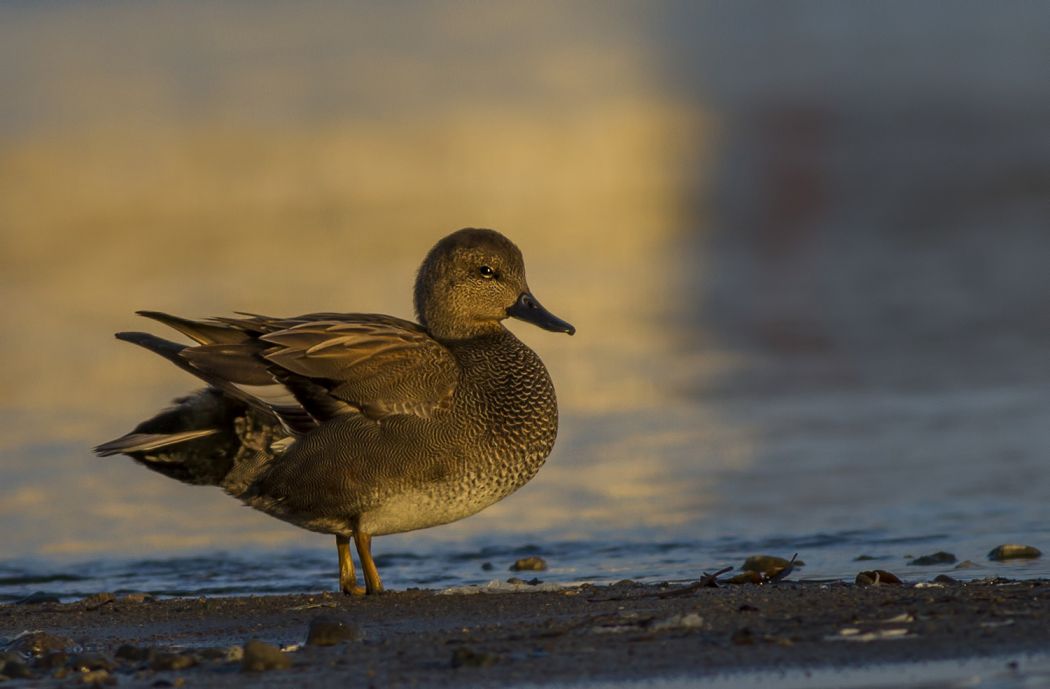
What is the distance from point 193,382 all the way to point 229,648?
282 inches

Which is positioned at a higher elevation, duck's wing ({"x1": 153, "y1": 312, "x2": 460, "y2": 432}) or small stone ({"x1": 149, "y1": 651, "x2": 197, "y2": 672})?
Answer: duck's wing ({"x1": 153, "y1": 312, "x2": 460, "y2": 432})

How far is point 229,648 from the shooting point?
5.55m

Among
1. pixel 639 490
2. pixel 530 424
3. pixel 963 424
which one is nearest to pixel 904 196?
pixel 963 424

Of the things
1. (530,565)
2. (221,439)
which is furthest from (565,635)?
(530,565)

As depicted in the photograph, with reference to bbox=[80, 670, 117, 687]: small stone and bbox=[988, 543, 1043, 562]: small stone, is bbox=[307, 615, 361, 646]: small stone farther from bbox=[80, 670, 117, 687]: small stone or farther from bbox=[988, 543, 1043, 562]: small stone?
bbox=[988, 543, 1043, 562]: small stone

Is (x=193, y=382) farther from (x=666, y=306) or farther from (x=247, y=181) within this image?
(x=247, y=181)

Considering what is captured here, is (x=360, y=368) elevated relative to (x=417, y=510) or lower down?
elevated

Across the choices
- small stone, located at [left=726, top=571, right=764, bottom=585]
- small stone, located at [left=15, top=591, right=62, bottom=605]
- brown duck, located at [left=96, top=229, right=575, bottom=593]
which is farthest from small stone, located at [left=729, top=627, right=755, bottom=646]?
small stone, located at [left=15, top=591, right=62, bottom=605]

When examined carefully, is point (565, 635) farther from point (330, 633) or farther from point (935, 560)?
point (935, 560)

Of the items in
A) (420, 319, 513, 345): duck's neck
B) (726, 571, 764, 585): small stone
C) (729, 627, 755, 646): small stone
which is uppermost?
(420, 319, 513, 345): duck's neck

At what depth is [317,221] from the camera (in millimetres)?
18172

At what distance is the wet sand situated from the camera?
16.2 feet

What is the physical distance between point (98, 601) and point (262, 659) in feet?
6.62

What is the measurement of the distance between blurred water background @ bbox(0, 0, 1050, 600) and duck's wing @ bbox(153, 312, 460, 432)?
40.1 inches
